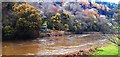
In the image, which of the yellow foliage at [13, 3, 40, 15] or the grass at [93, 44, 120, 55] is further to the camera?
the yellow foliage at [13, 3, 40, 15]

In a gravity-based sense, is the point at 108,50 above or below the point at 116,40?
below

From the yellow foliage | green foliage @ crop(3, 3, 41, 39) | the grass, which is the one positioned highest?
the yellow foliage

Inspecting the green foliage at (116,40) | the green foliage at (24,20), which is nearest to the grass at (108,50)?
the green foliage at (116,40)

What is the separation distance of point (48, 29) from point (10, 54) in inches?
31.7

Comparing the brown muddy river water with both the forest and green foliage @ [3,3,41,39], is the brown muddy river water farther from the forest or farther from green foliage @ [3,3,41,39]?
green foliage @ [3,3,41,39]

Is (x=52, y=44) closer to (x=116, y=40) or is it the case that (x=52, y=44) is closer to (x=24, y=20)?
(x=24, y=20)

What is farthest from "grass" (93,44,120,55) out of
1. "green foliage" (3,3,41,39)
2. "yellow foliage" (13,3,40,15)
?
"yellow foliage" (13,3,40,15)

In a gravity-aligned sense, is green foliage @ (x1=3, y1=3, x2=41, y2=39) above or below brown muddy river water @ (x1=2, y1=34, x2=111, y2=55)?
above

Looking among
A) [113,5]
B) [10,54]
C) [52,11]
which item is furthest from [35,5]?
[113,5]

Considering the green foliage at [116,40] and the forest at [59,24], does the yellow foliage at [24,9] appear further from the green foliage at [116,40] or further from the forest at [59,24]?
the green foliage at [116,40]

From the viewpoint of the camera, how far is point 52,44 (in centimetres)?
473

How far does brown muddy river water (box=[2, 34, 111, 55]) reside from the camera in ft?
15.3

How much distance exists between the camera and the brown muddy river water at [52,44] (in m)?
4.66

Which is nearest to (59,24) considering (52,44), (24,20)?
(52,44)
